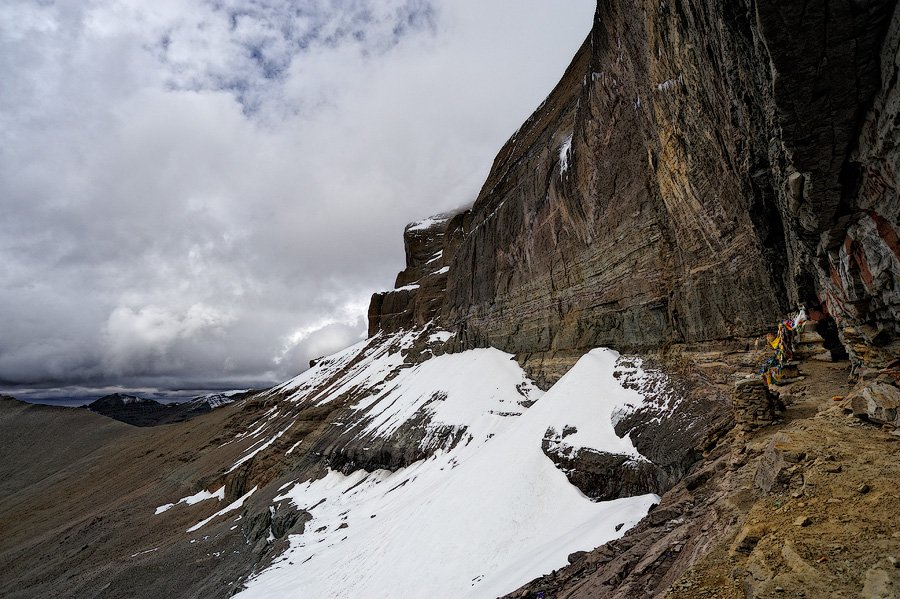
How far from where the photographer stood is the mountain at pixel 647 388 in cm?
500

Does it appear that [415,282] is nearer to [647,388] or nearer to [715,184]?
[647,388]

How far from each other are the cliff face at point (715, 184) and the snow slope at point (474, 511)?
15.6 feet

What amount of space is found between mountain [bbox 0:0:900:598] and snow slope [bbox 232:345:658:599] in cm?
13

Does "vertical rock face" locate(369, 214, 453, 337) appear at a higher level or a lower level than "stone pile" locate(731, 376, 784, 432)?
higher

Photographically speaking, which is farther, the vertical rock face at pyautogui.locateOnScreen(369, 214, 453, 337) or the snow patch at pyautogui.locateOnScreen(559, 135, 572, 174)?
the vertical rock face at pyautogui.locateOnScreen(369, 214, 453, 337)

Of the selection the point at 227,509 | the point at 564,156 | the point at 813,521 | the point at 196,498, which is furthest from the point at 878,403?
the point at 196,498

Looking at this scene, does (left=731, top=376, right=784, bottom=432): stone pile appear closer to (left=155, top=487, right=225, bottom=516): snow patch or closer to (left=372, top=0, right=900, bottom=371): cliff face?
(left=372, top=0, right=900, bottom=371): cliff face

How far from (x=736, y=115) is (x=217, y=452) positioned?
6957cm

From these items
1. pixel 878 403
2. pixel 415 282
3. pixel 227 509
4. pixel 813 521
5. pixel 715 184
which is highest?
pixel 415 282

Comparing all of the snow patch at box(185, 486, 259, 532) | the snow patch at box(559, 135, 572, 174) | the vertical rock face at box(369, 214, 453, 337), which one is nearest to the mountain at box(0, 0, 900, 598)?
the snow patch at box(559, 135, 572, 174)

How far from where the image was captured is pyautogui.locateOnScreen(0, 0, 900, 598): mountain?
5.00 meters

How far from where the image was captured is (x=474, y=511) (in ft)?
49.1

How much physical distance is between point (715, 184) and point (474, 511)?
48.4 ft

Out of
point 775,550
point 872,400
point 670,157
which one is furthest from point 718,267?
point 775,550
